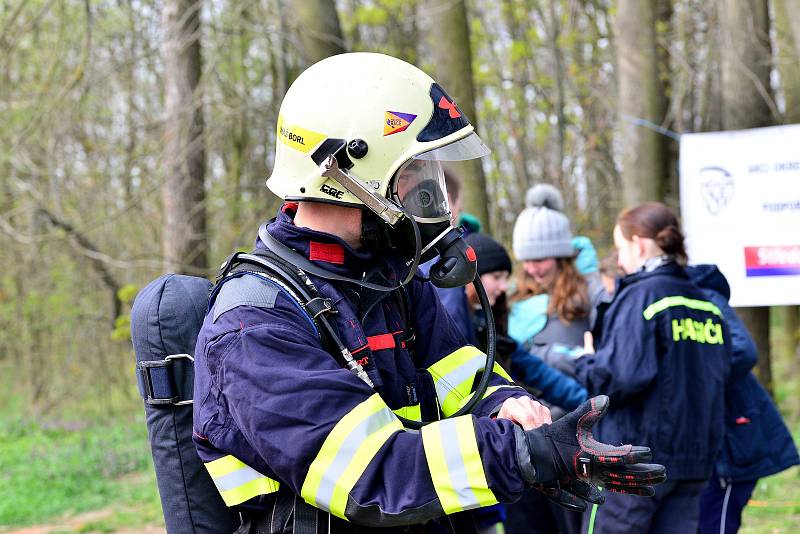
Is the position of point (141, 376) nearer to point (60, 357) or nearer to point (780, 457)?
point (780, 457)

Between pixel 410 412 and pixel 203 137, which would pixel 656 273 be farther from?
pixel 203 137

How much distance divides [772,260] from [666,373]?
2734 mm

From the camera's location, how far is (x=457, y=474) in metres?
1.78

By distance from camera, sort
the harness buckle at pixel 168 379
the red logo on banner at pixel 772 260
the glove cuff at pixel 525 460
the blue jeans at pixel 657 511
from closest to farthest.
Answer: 1. the glove cuff at pixel 525 460
2. the harness buckle at pixel 168 379
3. the blue jeans at pixel 657 511
4. the red logo on banner at pixel 772 260

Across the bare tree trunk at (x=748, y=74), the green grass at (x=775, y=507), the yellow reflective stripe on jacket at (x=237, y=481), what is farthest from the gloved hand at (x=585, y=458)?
the bare tree trunk at (x=748, y=74)

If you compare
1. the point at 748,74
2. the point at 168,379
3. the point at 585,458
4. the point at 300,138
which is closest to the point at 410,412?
the point at 585,458

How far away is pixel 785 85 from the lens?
7215mm

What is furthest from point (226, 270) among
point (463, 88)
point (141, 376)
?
point (463, 88)

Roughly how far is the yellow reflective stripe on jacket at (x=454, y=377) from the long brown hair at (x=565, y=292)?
7.43ft

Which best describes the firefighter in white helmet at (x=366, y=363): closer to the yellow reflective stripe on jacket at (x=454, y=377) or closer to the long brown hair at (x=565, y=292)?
the yellow reflective stripe on jacket at (x=454, y=377)

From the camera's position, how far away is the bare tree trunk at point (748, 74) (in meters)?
6.95

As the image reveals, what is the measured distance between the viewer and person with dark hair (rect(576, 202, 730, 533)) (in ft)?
12.0

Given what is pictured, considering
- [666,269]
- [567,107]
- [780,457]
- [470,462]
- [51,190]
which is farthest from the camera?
[567,107]

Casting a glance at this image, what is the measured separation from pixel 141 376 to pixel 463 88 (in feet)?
17.6
